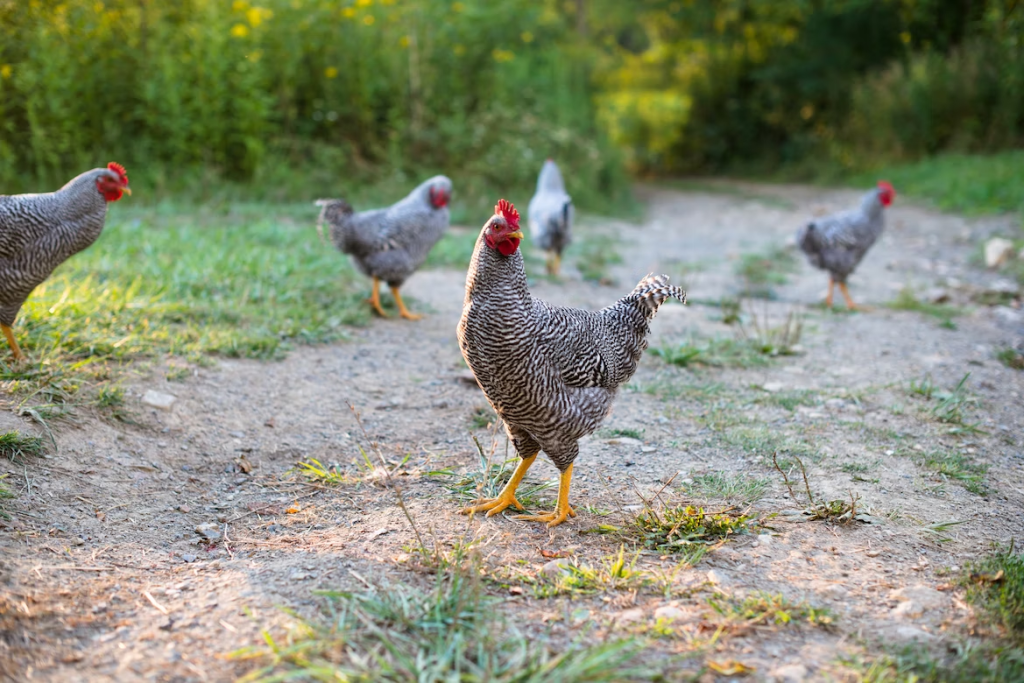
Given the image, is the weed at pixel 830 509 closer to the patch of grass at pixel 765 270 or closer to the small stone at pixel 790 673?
the small stone at pixel 790 673

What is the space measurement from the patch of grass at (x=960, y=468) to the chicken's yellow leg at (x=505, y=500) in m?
2.20

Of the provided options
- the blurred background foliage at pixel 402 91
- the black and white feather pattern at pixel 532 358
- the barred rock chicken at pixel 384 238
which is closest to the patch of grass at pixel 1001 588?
the black and white feather pattern at pixel 532 358

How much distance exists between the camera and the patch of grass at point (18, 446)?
3.67m

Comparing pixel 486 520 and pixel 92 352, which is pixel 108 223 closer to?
pixel 92 352

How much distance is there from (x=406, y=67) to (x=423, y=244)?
6937mm

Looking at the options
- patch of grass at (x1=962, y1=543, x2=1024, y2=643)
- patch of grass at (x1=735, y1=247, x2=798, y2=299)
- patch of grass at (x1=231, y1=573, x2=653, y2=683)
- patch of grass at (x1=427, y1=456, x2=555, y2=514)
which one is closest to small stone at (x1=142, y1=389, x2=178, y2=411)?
patch of grass at (x1=427, y1=456, x2=555, y2=514)

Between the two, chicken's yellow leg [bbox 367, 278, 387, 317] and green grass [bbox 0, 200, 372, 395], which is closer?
green grass [bbox 0, 200, 372, 395]

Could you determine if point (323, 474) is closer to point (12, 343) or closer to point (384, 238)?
point (12, 343)

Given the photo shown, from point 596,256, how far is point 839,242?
2.87 meters

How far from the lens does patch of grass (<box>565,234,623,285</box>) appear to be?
28.4ft

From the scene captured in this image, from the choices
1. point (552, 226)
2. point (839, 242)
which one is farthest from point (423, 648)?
point (839, 242)

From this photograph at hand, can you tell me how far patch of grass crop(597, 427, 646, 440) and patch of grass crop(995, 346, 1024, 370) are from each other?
3.38m

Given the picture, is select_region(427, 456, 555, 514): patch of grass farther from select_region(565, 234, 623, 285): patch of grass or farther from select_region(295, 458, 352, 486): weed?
select_region(565, 234, 623, 285): patch of grass

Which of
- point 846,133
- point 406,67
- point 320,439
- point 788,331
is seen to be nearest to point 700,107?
point 846,133
